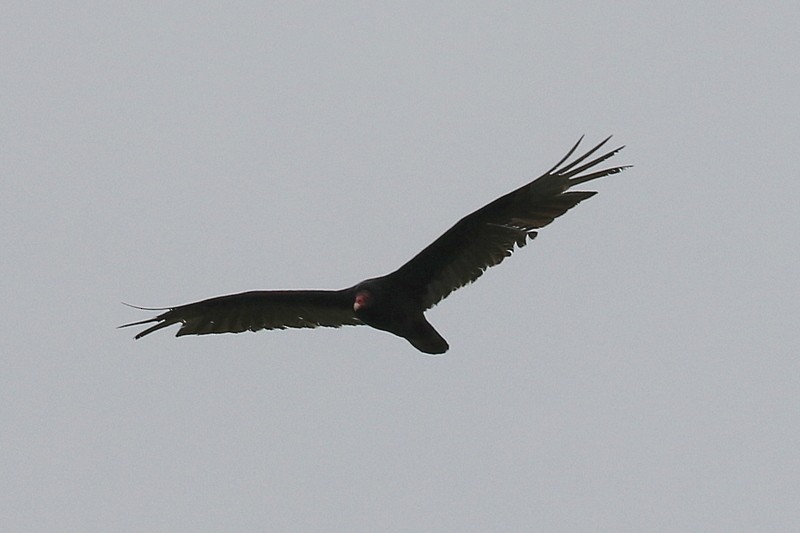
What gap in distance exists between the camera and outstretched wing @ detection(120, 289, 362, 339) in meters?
12.3

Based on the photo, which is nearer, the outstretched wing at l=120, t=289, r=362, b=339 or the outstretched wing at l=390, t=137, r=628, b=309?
the outstretched wing at l=390, t=137, r=628, b=309

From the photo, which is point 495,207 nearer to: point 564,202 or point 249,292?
point 564,202

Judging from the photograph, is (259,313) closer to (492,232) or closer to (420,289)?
(420,289)

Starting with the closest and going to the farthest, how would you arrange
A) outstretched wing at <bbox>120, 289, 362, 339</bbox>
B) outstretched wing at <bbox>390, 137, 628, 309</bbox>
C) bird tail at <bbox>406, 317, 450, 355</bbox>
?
outstretched wing at <bbox>390, 137, 628, 309</bbox>
bird tail at <bbox>406, 317, 450, 355</bbox>
outstretched wing at <bbox>120, 289, 362, 339</bbox>

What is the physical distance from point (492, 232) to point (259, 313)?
2547 mm

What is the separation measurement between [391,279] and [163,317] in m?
2.33

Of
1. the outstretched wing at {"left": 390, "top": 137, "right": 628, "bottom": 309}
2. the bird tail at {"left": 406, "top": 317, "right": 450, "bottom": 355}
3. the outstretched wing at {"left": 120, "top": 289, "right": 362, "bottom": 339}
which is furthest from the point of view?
the outstretched wing at {"left": 120, "top": 289, "right": 362, "bottom": 339}

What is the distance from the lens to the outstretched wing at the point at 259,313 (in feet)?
40.4

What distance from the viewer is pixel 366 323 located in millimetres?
11859

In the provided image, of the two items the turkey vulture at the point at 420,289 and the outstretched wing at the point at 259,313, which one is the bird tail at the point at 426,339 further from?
the outstretched wing at the point at 259,313

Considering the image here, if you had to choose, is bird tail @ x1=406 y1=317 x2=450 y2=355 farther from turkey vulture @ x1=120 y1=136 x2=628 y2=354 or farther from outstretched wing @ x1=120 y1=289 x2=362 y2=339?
outstretched wing @ x1=120 y1=289 x2=362 y2=339

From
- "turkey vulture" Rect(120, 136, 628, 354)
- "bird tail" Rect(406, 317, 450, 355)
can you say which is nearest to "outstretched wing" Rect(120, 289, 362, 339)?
"turkey vulture" Rect(120, 136, 628, 354)

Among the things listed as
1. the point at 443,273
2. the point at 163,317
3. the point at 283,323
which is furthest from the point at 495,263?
the point at 163,317

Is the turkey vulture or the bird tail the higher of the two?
the turkey vulture
